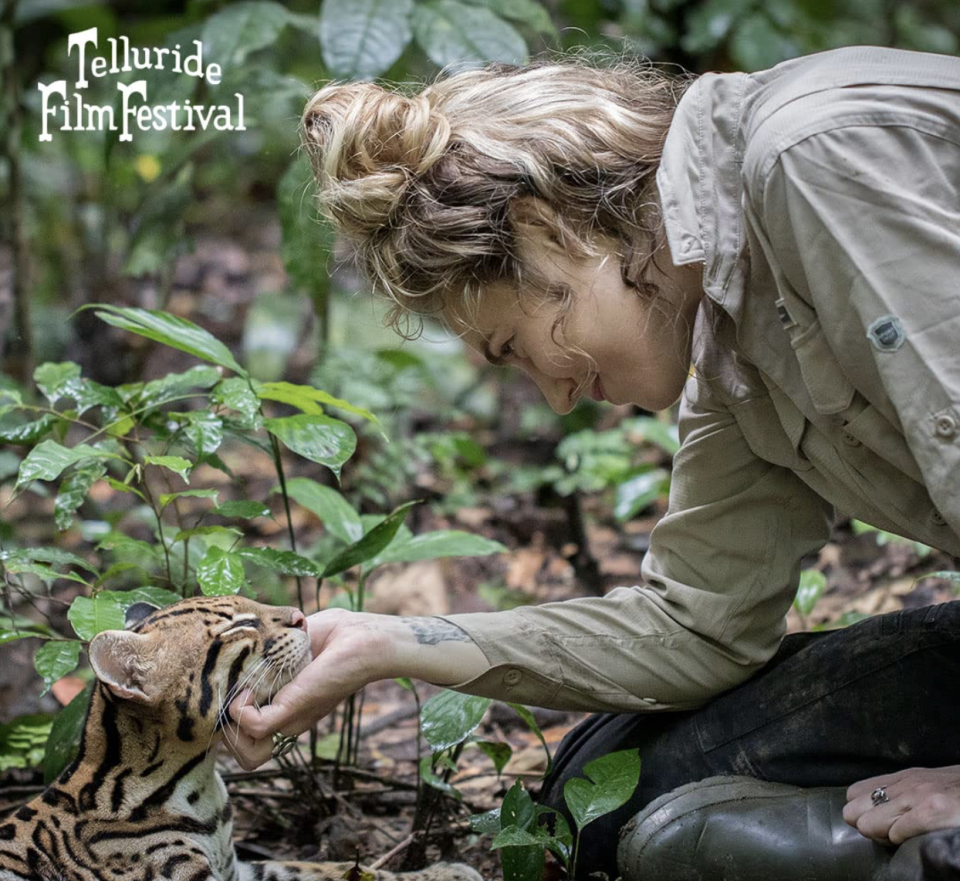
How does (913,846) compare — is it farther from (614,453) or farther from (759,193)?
(614,453)

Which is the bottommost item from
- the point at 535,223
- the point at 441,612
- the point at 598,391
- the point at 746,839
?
the point at 441,612

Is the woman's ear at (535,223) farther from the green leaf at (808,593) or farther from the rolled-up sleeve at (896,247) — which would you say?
the green leaf at (808,593)

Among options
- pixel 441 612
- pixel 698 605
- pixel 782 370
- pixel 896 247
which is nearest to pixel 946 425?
pixel 896 247

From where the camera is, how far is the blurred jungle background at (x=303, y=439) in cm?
304

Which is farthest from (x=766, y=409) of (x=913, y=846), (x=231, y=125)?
(x=231, y=125)

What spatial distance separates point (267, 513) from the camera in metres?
3.01

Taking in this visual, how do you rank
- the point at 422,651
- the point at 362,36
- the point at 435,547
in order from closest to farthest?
the point at 422,651
the point at 435,547
the point at 362,36

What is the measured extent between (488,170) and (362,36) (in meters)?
1.76

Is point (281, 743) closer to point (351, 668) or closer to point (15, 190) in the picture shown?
point (351, 668)

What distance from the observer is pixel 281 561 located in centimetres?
293

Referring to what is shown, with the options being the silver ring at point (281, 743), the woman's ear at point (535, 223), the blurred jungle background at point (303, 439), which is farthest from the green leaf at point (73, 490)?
the woman's ear at point (535, 223)

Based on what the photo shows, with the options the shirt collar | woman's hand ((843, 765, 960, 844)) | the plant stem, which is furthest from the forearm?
the plant stem

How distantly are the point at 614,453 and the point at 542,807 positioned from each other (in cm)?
311

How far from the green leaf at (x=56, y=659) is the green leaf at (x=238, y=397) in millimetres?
656
